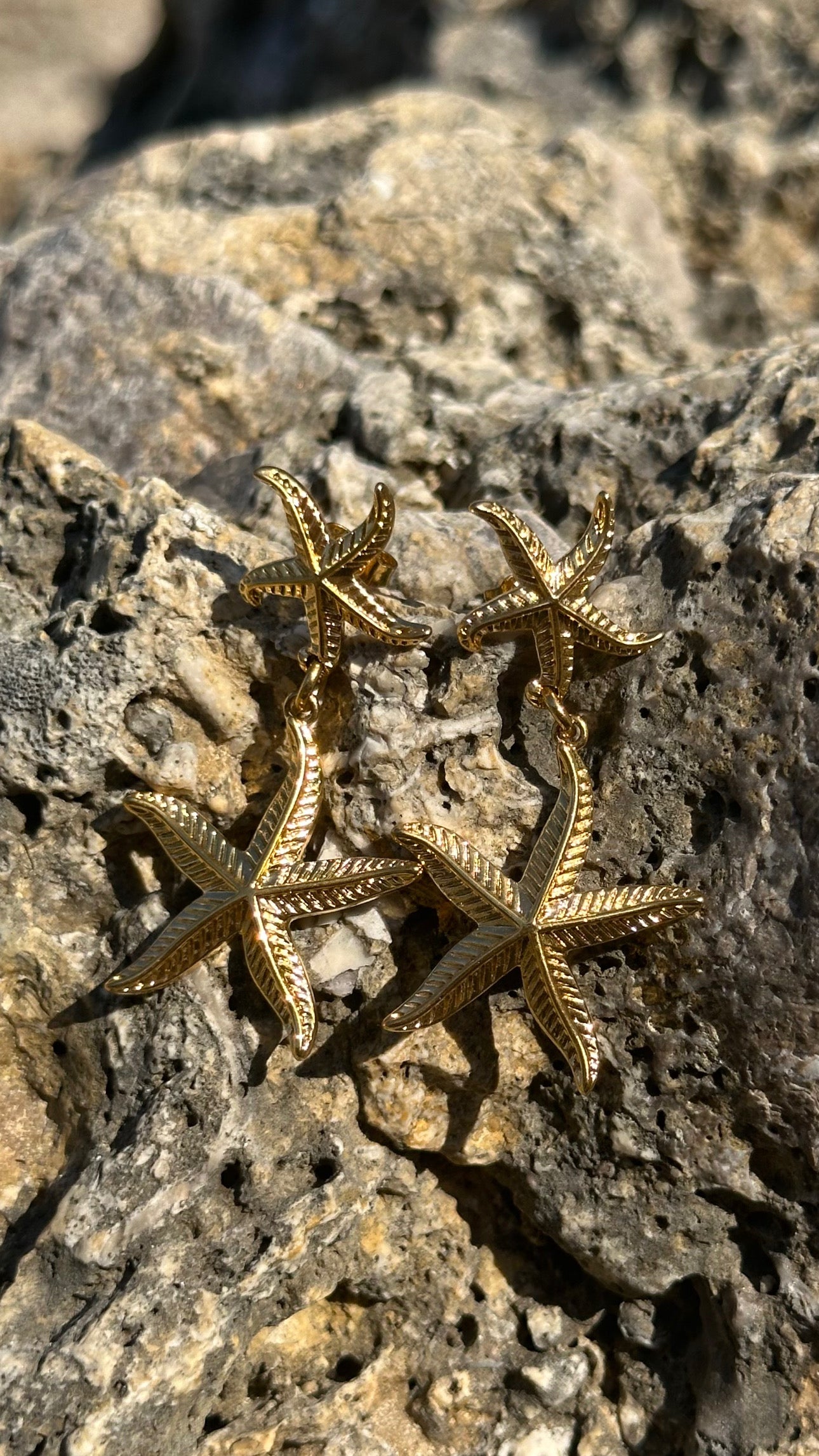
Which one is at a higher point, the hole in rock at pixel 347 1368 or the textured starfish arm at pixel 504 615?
the textured starfish arm at pixel 504 615

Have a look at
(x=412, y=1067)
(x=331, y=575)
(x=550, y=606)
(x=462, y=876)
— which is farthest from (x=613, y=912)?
(x=331, y=575)

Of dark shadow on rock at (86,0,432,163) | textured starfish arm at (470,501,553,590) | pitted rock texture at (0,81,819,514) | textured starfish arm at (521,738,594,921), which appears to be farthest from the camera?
dark shadow on rock at (86,0,432,163)

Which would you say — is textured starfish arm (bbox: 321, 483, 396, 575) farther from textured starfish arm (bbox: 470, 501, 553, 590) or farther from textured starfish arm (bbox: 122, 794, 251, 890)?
textured starfish arm (bbox: 122, 794, 251, 890)

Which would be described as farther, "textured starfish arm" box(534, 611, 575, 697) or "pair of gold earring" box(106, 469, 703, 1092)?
"textured starfish arm" box(534, 611, 575, 697)

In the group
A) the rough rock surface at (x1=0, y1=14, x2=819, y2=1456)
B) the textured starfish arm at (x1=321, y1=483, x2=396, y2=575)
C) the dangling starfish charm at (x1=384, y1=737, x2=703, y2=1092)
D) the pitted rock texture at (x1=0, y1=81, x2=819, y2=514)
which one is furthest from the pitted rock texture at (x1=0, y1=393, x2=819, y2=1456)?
the pitted rock texture at (x1=0, y1=81, x2=819, y2=514)

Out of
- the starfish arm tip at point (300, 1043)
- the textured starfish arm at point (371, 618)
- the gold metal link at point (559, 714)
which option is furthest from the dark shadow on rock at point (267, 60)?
the starfish arm tip at point (300, 1043)

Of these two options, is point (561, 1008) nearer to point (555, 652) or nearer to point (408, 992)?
point (408, 992)

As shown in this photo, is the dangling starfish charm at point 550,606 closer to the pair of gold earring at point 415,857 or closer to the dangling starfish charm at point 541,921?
the pair of gold earring at point 415,857

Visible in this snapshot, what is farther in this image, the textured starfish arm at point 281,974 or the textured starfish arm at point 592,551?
the textured starfish arm at point 592,551
